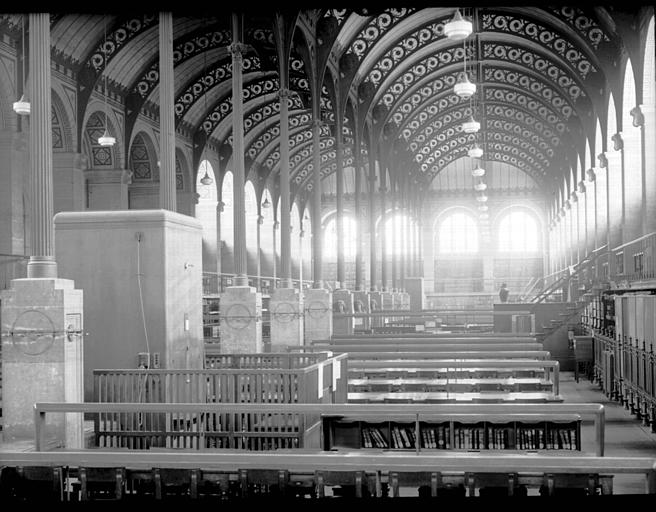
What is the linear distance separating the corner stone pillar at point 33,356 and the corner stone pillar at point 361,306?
19.1 metres

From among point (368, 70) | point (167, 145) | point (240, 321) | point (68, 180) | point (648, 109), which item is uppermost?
point (368, 70)

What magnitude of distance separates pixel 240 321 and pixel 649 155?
35.8ft

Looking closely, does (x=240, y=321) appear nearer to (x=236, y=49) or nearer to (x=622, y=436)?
(x=236, y=49)

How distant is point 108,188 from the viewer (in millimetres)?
26781

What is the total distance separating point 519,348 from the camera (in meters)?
15.9

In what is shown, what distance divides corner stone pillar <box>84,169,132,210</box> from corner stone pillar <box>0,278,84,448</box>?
18622mm

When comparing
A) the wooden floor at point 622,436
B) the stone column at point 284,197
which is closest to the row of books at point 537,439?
the wooden floor at point 622,436

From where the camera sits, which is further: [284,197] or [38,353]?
[284,197]

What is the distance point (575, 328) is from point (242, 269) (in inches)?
518

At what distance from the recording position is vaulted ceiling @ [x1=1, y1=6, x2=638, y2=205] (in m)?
22.5

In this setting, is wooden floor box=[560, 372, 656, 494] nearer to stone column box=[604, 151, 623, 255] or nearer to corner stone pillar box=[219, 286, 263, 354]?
corner stone pillar box=[219, 286, 263, 354]

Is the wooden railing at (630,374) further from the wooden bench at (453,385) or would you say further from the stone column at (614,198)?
the stone column at (614,198)

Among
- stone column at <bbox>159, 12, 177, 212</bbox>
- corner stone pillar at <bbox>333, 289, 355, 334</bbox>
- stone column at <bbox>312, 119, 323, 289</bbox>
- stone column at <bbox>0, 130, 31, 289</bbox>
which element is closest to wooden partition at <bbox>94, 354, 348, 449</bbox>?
stone column at <bbox>159, 12, 177, 212</bbox>

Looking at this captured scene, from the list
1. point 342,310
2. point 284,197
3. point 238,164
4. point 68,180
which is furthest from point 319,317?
point 68,180
